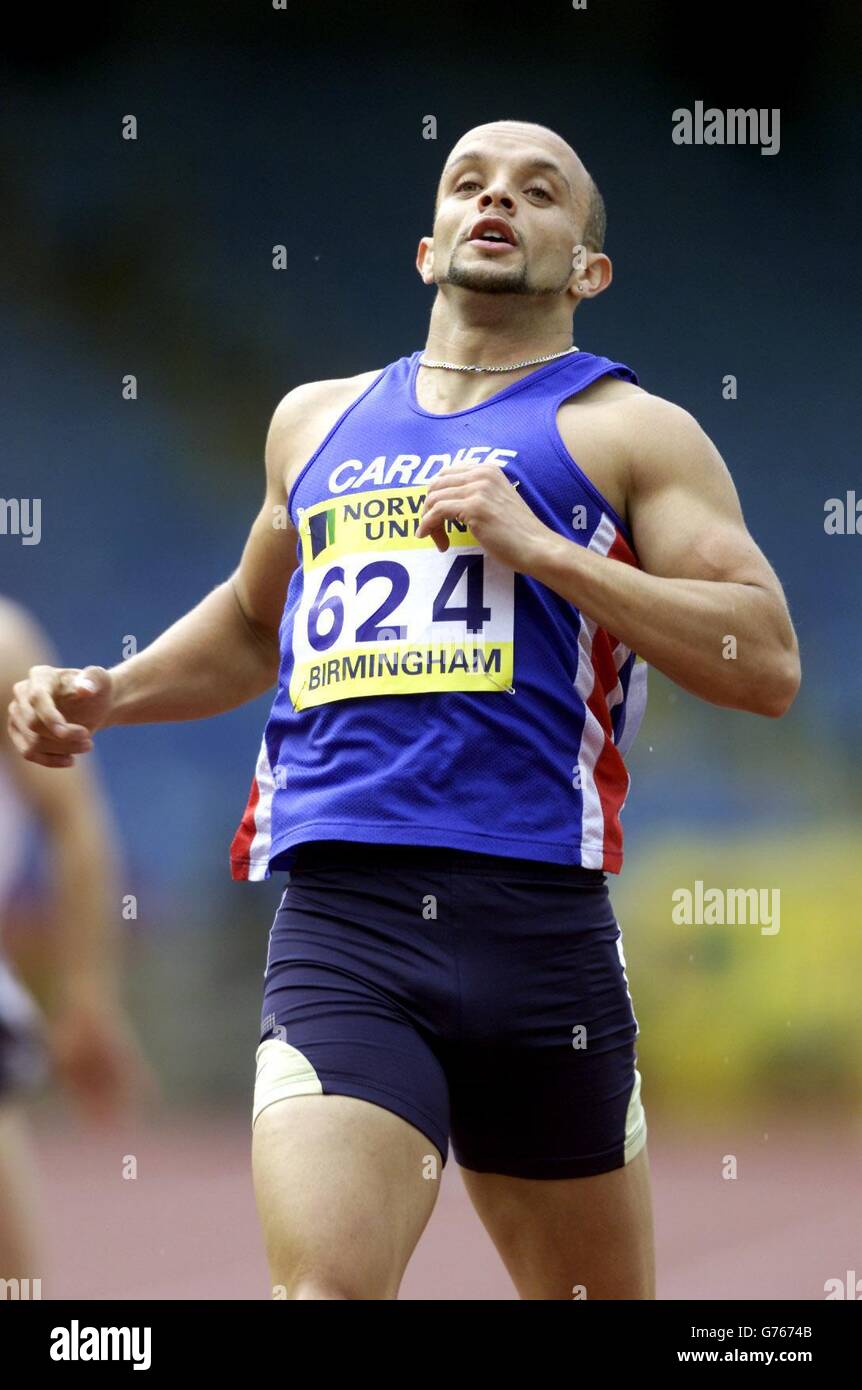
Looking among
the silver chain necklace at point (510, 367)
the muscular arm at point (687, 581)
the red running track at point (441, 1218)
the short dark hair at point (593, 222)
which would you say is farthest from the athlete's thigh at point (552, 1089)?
the red running track at point (441, 1218)

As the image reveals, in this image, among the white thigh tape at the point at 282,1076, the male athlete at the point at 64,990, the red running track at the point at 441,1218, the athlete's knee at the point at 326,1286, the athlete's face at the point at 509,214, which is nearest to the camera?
the athlete's knee at the point at 326,1286

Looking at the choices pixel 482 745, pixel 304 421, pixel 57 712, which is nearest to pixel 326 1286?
pixel 482 745

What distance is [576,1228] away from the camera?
289 cm

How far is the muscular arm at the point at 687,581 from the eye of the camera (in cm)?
269

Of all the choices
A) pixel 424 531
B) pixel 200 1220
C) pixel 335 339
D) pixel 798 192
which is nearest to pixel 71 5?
pixel 335 339

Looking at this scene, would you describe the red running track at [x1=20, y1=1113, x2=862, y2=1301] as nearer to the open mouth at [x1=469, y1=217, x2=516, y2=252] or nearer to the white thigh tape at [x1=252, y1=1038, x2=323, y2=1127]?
the white thigh tape at [x1=252, y1=1038, x2=323, y2=1127]

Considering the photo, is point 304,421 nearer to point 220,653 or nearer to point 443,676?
point 220,653

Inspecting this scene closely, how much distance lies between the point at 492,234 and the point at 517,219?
0.16 ft

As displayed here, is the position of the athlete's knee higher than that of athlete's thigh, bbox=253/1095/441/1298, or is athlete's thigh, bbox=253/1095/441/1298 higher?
athlete's thigh, bbox=253/1095/441/1298

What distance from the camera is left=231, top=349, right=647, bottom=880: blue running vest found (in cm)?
274

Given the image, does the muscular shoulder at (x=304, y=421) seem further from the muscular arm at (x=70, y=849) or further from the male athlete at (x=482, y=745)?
the muscular arm at (x=70, y=849)

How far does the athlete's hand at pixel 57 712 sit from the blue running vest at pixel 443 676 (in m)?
0.26

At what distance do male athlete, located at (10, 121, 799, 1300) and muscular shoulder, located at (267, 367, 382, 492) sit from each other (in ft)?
0.20

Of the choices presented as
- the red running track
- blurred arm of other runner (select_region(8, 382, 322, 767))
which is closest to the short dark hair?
blurred arm of other runner (select_region(8, 382, 322, 767))
